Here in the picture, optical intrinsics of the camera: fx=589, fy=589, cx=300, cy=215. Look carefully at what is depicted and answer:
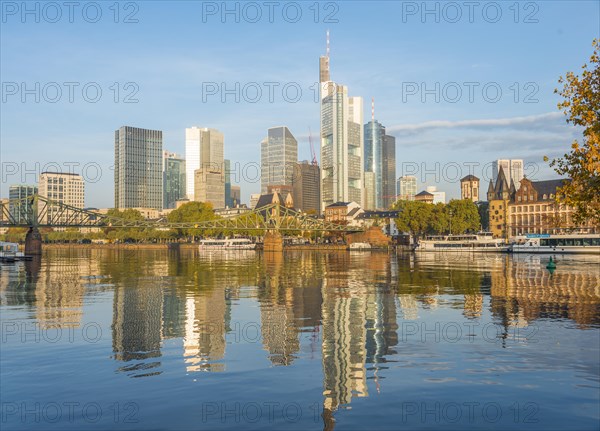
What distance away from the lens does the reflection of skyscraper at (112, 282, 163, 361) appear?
23402mm

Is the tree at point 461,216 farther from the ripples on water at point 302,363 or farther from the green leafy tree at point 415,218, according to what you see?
the ripples on water at point 302,363

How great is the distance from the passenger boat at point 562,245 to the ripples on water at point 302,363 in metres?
95.0

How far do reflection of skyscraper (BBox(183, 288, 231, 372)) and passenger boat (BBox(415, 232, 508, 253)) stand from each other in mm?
113410

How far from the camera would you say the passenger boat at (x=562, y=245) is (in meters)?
127

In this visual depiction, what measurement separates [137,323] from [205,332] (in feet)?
16.6

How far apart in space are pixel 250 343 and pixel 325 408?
359 inches

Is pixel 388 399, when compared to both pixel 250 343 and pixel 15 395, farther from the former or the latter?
pixel 15 395

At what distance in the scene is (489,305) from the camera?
3656 cm

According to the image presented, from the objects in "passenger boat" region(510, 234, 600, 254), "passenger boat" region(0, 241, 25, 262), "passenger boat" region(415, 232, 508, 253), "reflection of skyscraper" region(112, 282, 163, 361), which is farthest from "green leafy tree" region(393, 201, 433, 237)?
"reflection of skyscraper" region(112, 282, 163, 361)

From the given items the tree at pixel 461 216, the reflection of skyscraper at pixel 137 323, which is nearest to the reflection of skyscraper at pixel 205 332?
the reflection of skyscraper at pixel 137 323

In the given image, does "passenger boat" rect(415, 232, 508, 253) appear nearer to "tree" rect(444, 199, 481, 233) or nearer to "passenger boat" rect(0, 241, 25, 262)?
"tree" rect(444, 199, 481, 233)

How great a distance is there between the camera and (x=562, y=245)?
13138cm

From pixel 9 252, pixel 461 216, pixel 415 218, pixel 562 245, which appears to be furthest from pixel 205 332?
pixel 415 218

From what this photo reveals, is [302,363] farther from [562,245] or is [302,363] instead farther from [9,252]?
[562,245]
